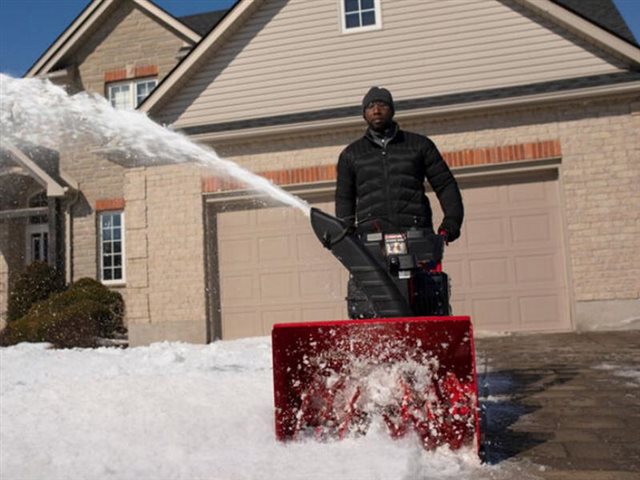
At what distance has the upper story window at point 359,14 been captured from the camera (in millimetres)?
10078

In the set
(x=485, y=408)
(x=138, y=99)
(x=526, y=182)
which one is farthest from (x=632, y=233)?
(x=138, y=99)

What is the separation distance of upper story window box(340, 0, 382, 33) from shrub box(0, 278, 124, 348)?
7.18m

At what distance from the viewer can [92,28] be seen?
1523cm

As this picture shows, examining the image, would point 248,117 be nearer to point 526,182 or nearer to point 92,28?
point 526,182

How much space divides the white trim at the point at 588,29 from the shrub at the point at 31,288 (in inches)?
463

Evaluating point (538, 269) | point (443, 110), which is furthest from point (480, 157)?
point (538, 269)

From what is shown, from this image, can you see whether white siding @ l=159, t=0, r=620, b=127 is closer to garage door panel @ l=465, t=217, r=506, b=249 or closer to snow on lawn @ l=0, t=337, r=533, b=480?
garage door panel @ l=465, t=217, r=506, b=249

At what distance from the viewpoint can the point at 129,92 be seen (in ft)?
49.2

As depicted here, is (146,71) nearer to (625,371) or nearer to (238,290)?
(238,290)

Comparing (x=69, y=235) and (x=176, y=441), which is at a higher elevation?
(x=69, y=235)

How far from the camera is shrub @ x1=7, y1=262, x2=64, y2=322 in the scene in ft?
42.4

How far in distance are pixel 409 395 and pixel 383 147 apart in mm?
1608

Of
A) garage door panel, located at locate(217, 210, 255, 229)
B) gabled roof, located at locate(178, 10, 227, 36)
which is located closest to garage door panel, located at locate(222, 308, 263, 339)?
garage door panel, located at locate(217, 210, 255, 229)

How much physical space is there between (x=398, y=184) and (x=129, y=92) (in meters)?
13.2
